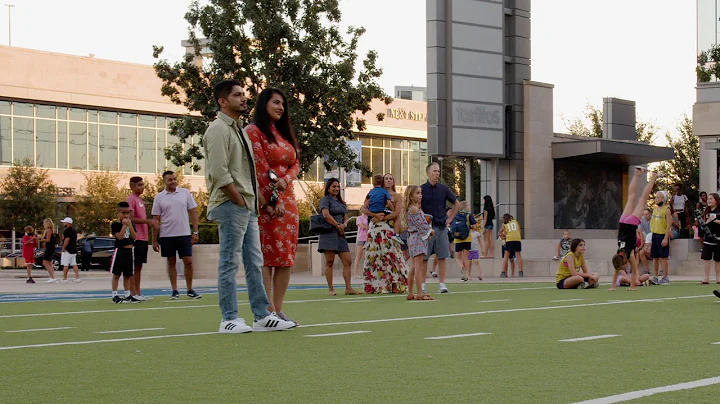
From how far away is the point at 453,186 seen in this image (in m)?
83.1

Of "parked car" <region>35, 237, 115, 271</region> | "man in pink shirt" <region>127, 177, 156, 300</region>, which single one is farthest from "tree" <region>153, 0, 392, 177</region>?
"man in pink shirt" <region>127, 177, 156, 300</region>

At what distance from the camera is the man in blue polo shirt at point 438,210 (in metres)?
16.2

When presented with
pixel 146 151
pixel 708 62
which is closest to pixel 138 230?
pixel 708 62

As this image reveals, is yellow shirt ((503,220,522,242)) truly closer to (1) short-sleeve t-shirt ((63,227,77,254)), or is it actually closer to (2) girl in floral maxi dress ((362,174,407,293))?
(2) girl in floral maxi dress ((362,174,407,293))

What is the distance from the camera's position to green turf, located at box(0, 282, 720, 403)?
18.9 feet

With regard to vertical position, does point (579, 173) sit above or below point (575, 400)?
above

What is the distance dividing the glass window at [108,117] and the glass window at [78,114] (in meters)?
1.17

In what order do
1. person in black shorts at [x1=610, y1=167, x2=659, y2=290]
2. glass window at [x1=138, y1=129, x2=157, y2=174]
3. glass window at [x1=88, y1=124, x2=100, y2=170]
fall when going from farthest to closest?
glass window at [x1=138, y1=129, x2=157, y2=174] < glass window at [x1=88, y1=124, x2=100, y2=170] < person in black shorts at [x1=610, y1=167, x2=659, y2=290]

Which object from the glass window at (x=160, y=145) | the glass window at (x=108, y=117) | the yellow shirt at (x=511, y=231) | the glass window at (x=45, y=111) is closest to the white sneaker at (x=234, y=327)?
the yellow shirt at (x=511, y=231)

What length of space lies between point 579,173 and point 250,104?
11.3m

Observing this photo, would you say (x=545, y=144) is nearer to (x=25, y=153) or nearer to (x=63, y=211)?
(x=63, y=211)

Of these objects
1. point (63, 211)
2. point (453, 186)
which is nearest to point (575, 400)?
point (63, 211)

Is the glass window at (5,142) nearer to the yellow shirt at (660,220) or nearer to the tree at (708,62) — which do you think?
the tree at (708,62)

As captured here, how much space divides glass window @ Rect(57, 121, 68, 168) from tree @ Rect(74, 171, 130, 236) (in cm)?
582
